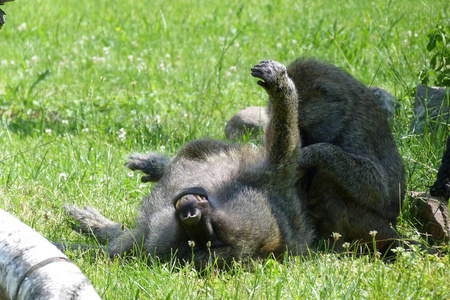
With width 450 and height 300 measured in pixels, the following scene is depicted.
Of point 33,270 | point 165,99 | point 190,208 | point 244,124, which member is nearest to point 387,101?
point 244,124

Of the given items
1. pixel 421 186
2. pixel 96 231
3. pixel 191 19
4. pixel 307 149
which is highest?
pixel 191 19

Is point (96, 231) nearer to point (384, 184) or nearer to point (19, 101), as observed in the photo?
point (384, 184)

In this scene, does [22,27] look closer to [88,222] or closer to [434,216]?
[88,222]

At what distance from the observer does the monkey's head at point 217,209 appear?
3.85 meters

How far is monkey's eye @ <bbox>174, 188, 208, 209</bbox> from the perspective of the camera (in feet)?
Result: 12.6

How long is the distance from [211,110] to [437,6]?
2.63m

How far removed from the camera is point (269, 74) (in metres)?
4.39

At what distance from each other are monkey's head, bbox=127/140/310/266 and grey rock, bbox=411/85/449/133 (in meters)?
2.00

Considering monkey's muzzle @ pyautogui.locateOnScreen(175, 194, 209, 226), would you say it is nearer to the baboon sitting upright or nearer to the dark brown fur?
the baboon sitting upright

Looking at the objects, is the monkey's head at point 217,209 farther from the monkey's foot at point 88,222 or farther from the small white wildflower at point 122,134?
the small white wildflower at point 122,134

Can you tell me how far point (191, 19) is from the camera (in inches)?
435

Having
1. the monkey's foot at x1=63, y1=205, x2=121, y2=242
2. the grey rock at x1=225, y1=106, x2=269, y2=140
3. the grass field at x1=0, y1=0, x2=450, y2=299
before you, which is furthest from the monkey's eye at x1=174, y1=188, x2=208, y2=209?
the grey rock at x1=225, y1=106, x2=269, y2=140

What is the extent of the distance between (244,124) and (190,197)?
2745 millimetres

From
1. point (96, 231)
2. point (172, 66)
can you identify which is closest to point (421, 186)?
point (96, 231)
